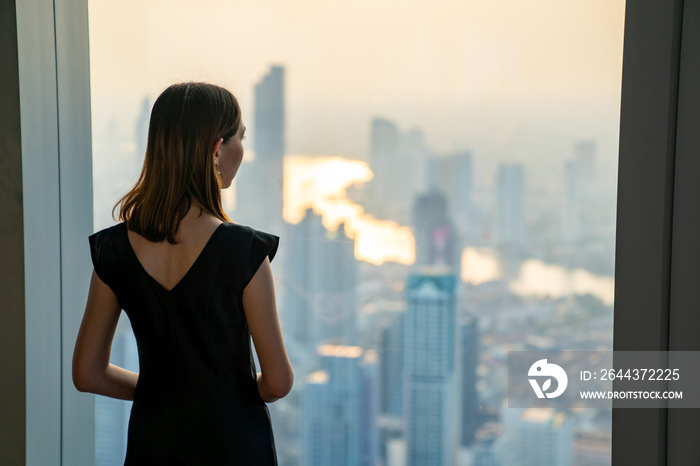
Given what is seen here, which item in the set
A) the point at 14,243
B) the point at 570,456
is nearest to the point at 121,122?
the point at 14,243

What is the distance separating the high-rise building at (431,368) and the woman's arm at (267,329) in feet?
1.76

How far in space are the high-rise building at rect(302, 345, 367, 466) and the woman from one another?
518mm

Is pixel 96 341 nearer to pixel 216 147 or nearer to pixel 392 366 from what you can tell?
pixel 216 147

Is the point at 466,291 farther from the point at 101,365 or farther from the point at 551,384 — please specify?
Result: the point at 101,365

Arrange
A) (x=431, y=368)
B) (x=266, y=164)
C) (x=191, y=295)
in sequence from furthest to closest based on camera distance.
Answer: (x=266, y=164)
(x=431, y=368)
(x=191, y=295)

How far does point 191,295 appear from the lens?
1157mm

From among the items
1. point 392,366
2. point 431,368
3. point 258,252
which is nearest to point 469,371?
point 431,368

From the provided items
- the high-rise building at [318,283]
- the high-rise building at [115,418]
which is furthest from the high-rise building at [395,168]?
the high-rise building at [115,418]

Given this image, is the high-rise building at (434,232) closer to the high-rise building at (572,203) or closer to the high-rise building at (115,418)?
the high-rise building at (572,203)

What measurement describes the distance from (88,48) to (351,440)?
146cm

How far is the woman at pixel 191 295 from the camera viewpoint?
117cm

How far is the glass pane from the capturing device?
5.12ft

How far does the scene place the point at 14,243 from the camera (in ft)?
5.36

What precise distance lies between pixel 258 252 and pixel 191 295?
156mm
